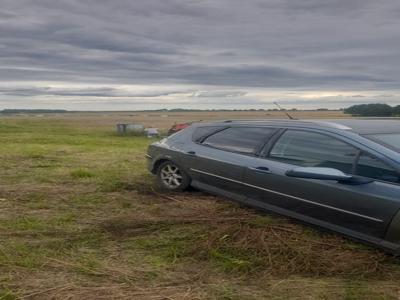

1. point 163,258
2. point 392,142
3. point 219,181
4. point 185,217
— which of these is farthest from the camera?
point 219,181

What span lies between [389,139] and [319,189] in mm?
897

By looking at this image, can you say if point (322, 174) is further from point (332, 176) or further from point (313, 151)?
point (313, 151)

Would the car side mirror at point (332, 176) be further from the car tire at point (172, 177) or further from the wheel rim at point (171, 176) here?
the wheel rim at point (171, 176)

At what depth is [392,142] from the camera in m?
5.09

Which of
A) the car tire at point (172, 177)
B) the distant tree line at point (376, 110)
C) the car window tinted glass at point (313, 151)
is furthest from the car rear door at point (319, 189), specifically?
the distant tree line at point (376, 110)

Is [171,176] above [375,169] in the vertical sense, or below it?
below

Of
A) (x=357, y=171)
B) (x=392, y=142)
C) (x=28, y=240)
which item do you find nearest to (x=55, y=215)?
(x=28, y=240)

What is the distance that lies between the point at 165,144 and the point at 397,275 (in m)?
4.41

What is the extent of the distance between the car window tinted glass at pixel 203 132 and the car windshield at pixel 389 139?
2438 millimetres

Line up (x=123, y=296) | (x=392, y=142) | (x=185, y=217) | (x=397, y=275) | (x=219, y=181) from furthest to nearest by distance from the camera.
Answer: (x=219, y=181)
(x=185, y=217)
(x=392, y=142)
(x=397, y=275)
(x=123, y=296)

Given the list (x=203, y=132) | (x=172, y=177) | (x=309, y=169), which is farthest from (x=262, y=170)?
(x=172, y=177)

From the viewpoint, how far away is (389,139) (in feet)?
16.9

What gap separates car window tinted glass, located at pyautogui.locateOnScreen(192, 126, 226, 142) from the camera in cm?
718

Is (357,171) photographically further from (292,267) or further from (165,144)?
(165,144)
